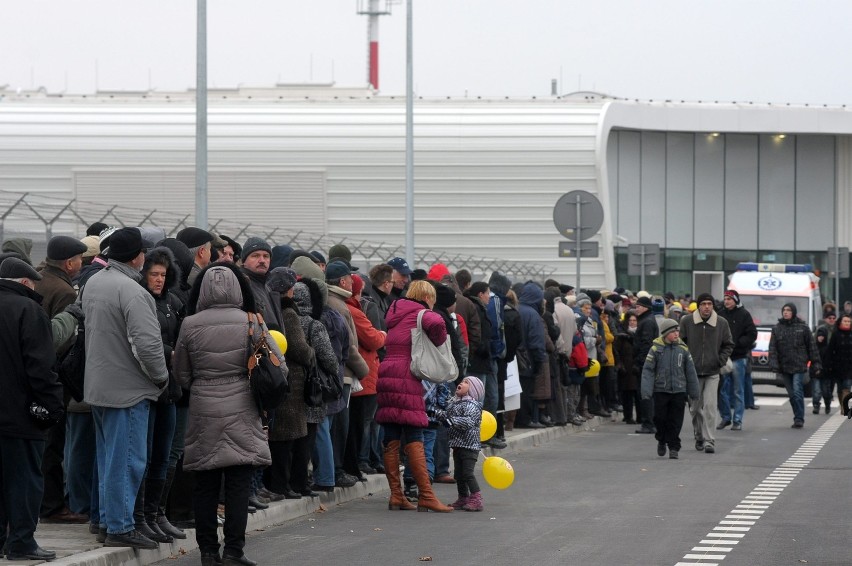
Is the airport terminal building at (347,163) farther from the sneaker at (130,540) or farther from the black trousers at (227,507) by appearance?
the black trousers at (227,507)

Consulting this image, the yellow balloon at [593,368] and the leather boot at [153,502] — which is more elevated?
the yellow balloon at [593,368]

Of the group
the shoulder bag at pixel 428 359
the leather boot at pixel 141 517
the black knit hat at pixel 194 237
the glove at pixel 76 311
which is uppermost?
the black knit hat at pixel 194 237

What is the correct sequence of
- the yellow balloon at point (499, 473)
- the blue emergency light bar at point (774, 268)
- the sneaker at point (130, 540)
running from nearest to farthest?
the sneaker at point (130, 540) < the yellow balloon at point (499, 473) < the blue emergency light bar at point (774, 268)

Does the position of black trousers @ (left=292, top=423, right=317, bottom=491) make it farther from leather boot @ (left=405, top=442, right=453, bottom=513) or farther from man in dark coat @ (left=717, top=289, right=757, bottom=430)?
man in dark coat @ (left=717, top=289, right=757, bottom=430)

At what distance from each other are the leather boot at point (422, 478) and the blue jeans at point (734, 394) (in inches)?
404

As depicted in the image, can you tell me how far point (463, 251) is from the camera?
5697 centimetres

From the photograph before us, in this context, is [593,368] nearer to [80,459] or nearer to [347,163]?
[80,459]

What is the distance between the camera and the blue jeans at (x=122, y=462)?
28.7 feet

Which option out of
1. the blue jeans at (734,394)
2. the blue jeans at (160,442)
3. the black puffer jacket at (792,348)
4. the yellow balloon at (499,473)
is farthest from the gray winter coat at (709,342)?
the blue jeans at (160,442)

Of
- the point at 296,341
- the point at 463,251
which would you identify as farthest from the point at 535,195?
the point at 296,341

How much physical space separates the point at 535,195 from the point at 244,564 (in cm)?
4869

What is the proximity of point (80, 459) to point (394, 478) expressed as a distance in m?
3.01

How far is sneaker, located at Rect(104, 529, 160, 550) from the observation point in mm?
8805

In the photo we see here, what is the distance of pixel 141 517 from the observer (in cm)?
912
